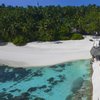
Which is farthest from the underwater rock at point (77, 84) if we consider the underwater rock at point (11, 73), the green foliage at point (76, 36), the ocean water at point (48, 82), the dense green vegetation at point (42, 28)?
the dense green vegetation at point (42, 28)

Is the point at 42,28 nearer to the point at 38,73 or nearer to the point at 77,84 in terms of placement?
the point at 38,73

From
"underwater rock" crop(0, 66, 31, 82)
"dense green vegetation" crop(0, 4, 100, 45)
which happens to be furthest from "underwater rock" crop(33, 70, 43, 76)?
"dense green vegetation" crop(0, 4, 100, 45)

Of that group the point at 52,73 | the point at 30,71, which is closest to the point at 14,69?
the point at 30,71

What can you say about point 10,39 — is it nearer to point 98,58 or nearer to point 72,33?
point 72,33

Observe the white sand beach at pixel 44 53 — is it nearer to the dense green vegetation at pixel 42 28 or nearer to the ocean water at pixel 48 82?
the ocean water at pixel 48 82

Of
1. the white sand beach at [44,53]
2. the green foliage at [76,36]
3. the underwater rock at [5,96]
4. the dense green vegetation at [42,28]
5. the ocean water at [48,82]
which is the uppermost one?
the dense green vegetation at [42,28]

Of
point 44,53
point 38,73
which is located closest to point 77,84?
point 38,73
